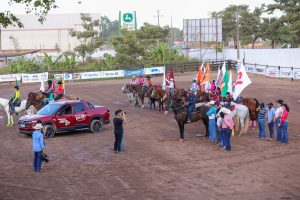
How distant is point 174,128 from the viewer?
22562mm

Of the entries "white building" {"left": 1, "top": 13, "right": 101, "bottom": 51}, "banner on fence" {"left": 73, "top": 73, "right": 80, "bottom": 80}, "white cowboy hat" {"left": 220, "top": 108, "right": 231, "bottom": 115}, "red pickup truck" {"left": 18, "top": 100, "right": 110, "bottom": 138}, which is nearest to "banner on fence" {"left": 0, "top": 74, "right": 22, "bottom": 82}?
"banner on fence" {"left": 73, "top": 73, "right": 80, "bottom": 80}

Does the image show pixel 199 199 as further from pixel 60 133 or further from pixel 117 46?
pixel 117 46

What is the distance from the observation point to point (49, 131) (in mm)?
20875

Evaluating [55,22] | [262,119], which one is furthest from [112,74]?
[55,22]

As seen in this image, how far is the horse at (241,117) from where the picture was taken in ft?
64.3

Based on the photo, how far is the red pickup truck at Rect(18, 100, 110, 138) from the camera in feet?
67.6

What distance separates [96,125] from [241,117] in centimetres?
637

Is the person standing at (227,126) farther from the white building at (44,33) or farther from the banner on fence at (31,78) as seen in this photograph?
the white building at (44,33)

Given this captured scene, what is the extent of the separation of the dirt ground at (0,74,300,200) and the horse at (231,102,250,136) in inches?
15.8

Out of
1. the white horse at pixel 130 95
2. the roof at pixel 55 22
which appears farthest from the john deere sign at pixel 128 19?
the white horse at pixel 130 95

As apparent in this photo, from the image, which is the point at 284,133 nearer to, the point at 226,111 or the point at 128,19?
the point at 226,111

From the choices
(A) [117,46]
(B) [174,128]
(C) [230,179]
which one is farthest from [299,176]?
(A) [117,46]

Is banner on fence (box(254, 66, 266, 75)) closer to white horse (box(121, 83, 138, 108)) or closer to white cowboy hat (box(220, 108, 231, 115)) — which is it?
white horse (box(121, 83, 138, 108))

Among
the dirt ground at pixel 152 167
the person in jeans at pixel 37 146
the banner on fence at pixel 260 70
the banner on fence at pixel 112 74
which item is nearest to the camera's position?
the dirt ground at pixel 152 167
